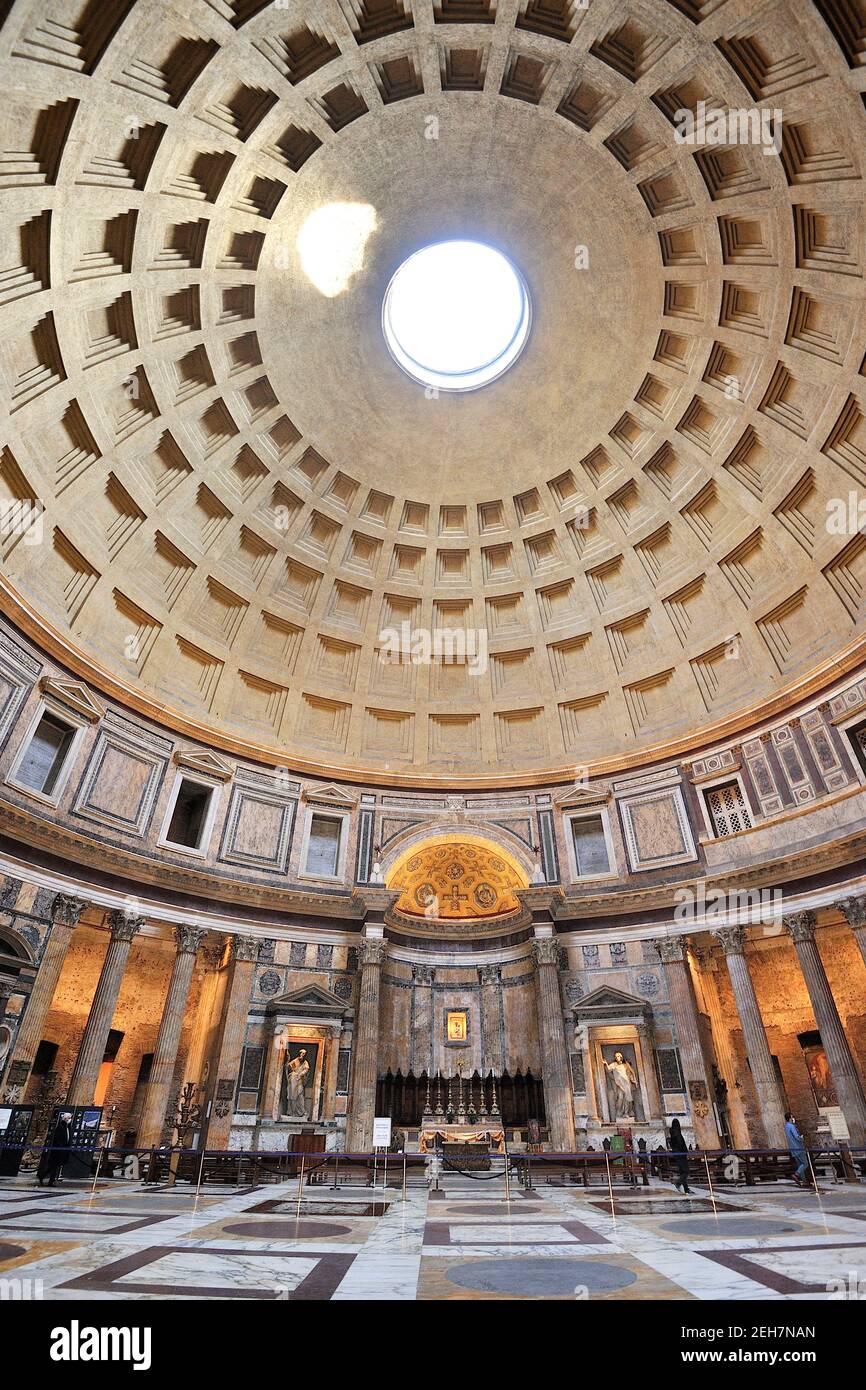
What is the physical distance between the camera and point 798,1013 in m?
25.6

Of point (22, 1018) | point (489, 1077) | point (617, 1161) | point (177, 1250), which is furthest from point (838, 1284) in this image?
point (489, 1077)

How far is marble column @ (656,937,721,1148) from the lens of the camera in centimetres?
2079

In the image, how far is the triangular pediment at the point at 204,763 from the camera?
25562 mm

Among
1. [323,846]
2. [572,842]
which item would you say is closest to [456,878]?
[572,842]

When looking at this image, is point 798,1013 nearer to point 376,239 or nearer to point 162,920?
point 162,920

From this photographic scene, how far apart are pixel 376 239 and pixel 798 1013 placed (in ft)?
106

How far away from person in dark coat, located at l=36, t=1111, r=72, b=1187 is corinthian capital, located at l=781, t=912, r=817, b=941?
20515mm

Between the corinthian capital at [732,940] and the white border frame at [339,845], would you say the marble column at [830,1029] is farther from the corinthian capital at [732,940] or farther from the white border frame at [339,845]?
the white border frame at [339,845]

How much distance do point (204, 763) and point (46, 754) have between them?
5.47 m

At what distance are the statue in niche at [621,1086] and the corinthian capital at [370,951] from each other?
840cm

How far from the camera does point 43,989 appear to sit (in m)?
19.0

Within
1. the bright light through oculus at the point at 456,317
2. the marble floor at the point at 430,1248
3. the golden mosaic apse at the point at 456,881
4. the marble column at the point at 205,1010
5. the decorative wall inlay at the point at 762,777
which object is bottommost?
the marble floor at the point at 430,1248

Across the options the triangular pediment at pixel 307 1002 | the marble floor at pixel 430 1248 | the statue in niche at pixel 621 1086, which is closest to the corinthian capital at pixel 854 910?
the statue in niche at pixel 621 1086

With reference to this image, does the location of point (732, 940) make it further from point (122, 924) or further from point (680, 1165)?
point (122, 924)
